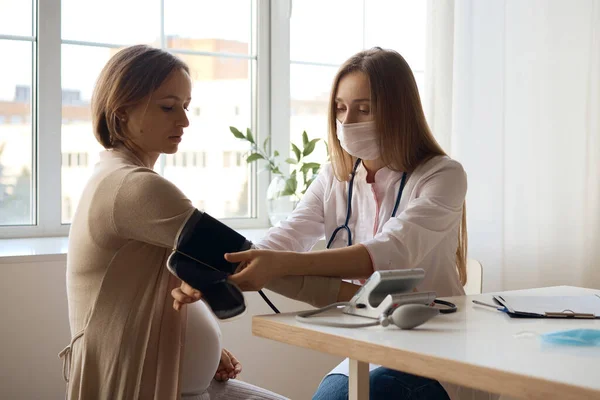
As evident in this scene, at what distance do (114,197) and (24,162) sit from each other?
135cm

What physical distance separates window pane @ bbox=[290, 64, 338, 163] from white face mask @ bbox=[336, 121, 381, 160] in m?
1.36

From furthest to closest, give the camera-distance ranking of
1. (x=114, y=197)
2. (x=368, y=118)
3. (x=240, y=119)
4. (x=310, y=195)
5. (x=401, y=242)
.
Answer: (x=240, y=119), (x=310, y=195), (x=368, y=118), (x=401, y=242), (x=114, y=197)

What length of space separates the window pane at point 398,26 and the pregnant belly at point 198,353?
2047 millimetres

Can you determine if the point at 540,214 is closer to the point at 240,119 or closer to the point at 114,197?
the point at 240,119

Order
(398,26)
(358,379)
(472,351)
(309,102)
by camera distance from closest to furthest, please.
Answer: (472,351) → (358,379) → (309,102) → (398,26)

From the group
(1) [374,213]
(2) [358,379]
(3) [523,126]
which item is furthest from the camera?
→ (3) [523,126]

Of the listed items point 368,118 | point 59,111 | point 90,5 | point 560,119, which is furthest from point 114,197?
point 560,119

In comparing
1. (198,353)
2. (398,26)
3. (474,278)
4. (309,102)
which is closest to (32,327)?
(198,353)

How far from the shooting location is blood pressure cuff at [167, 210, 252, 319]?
1332 mm

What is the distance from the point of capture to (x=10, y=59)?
8.23 ft

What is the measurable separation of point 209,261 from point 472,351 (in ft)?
1.79

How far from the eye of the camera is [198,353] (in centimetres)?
146

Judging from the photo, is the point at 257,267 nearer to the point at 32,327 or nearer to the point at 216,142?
the point at 32,327

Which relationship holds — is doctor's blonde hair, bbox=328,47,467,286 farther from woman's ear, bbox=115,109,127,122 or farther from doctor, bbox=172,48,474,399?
woman's ear, bbox=115,109,127,122
